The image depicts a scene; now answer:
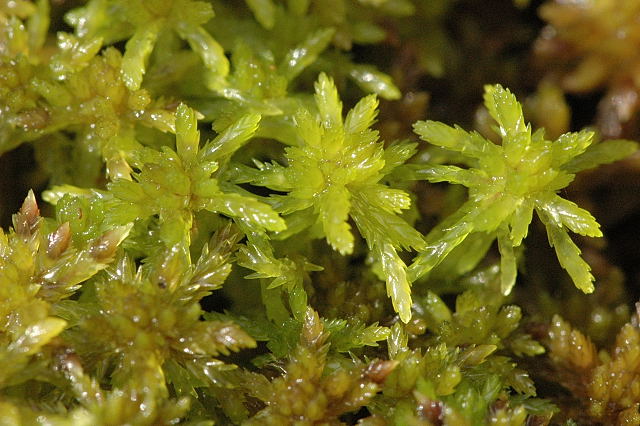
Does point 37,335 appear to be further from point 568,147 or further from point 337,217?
point 568,147

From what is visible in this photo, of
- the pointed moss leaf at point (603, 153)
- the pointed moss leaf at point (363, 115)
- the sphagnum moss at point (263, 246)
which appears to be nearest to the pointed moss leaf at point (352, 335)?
the sphagnum moss at point (263, 246)

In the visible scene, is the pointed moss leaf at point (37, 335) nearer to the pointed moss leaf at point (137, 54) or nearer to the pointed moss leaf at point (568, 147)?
the pointed moss leaf at point (137, 54)

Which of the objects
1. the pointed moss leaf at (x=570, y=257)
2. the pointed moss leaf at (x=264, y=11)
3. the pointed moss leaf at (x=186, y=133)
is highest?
the pointed moss leaf at (x=264, y=11)

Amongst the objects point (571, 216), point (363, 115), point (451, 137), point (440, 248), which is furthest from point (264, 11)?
point (571, 216)

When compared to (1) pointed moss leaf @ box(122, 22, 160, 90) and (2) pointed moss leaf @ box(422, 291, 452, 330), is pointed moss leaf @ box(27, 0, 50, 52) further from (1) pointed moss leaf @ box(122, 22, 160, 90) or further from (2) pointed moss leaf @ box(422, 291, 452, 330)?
(2) pointed moss leaf @ box(422, 291, 452, 330)

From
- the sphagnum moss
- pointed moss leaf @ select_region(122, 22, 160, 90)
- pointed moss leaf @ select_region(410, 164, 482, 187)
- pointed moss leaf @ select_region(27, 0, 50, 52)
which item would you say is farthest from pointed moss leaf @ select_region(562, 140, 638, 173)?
pointed moss leaf @ select_region(27, 0, 50, 52)
